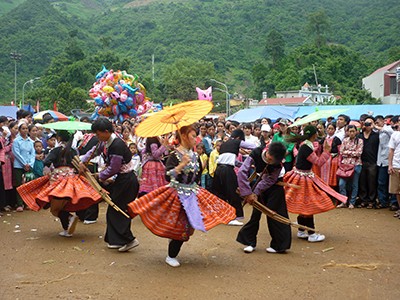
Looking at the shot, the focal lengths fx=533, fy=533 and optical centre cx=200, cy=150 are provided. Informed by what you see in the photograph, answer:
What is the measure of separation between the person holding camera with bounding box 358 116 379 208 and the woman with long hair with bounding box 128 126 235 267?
4.99m

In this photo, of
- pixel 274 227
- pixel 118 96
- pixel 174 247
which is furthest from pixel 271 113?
pixel 174 247

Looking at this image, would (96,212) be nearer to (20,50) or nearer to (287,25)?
(20,50)

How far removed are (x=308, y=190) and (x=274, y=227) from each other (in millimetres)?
1050

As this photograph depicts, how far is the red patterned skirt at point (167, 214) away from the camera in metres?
6.08

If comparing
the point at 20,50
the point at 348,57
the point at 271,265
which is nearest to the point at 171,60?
the point at 20,50

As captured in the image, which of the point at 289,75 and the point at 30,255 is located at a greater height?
the point at 289,75

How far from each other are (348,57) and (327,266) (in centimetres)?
6050

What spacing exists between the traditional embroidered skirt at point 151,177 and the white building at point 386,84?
40048 millimetres

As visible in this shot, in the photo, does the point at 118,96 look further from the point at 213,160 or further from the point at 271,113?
the point at 271,113

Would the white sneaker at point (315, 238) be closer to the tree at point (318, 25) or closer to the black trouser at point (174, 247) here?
the black trouser at point (174, 247)

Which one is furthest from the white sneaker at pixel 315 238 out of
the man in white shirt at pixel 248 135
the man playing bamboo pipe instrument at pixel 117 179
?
the man in white shirt at pixel 248 135

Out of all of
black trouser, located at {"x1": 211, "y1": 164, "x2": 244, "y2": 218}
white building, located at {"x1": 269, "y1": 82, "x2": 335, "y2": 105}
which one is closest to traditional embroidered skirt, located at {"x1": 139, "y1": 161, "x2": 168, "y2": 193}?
black trouser, located at {"x1": 211, "y1": 164, "x2": 244, "y2": 218}

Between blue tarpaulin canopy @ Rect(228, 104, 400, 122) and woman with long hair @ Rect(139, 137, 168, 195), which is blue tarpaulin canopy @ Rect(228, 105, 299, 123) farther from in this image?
woman with long hair @ Rect(139, 137, 168, 195)

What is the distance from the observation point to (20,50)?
235ft
